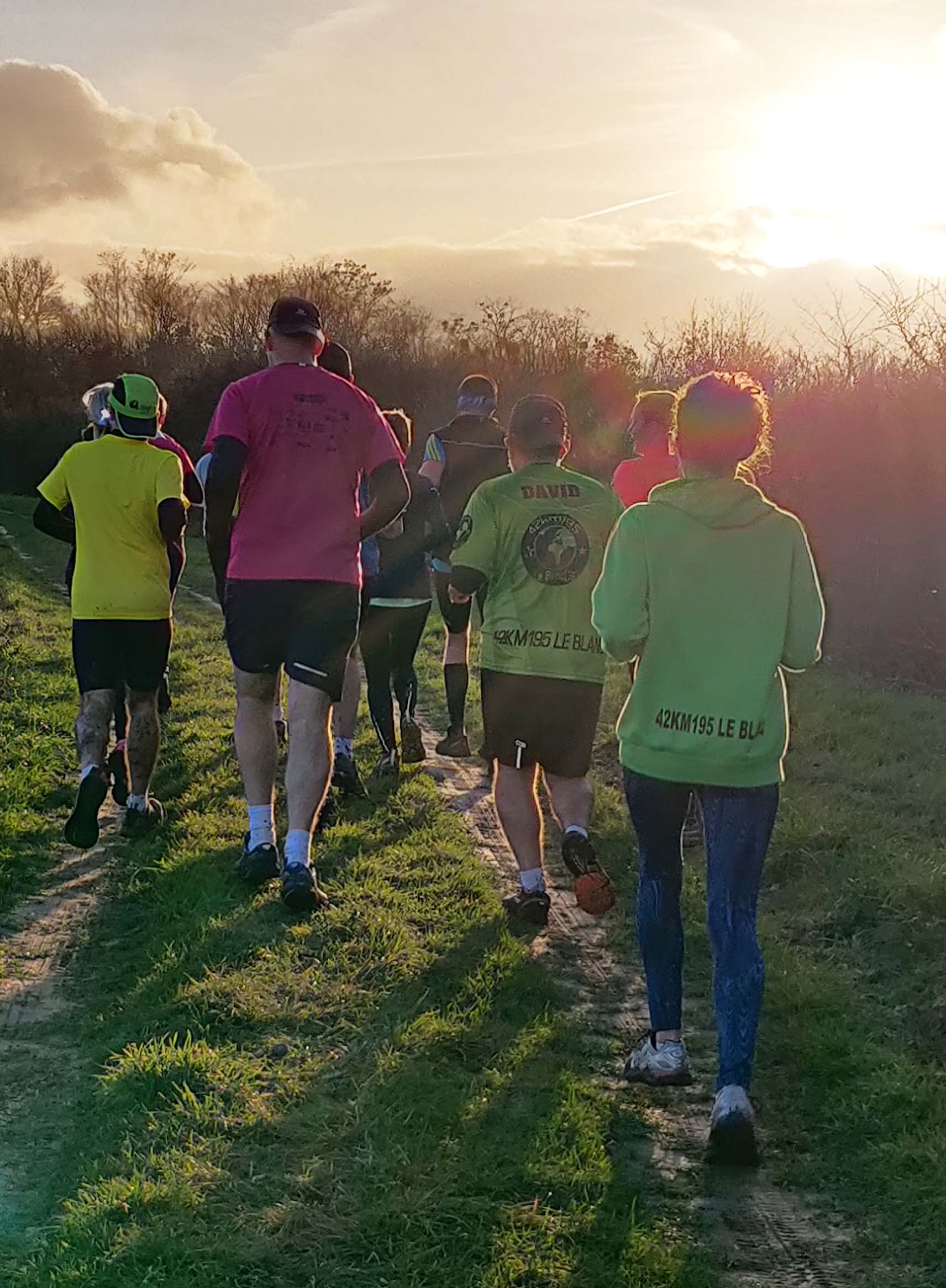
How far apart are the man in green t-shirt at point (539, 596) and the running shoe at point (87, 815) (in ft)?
6.03

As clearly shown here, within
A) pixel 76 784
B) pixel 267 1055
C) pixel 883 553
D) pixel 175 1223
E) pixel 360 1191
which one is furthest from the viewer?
pixel 883 553

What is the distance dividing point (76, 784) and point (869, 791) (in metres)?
4.66

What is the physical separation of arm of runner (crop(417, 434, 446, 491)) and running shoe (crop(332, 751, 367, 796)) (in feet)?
5.81

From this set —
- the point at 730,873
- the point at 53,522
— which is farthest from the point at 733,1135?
the point at 53,522

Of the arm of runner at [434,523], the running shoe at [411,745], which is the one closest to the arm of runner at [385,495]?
the arm of runner at [434,523]

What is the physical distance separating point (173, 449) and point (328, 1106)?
12.7 feet

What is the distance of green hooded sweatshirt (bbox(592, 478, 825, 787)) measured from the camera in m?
3.79

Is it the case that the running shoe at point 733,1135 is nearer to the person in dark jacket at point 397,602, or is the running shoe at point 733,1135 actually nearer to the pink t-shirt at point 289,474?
the pink t-shirt at point 289,474

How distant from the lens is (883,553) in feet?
44.0

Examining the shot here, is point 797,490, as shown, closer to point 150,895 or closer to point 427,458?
point 427,458

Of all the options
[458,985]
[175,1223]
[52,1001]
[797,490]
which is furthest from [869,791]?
[797,490]

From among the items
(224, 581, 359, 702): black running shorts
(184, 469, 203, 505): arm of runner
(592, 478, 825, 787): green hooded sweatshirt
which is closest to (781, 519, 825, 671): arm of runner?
(592, 478, 825, 787): green hooded sweatshirt

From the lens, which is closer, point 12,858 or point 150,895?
point 150,895

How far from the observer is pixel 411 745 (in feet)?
26.5
